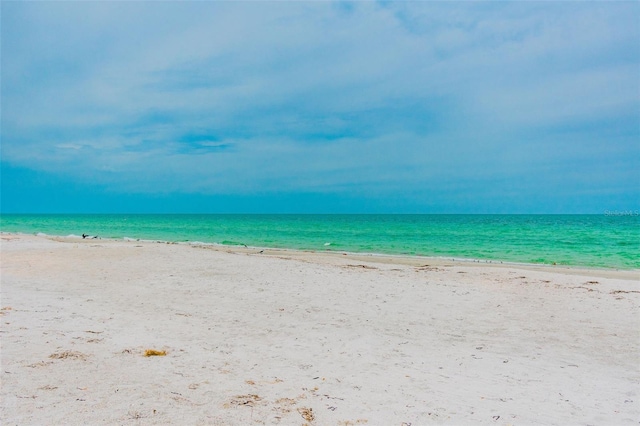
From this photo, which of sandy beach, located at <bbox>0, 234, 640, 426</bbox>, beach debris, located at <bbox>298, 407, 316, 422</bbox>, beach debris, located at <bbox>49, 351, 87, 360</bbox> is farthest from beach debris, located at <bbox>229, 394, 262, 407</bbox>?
beach debris, located at <bbox>49, 351, 87, 360</bbox>

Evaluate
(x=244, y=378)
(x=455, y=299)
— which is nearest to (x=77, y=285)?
(x=244, y=378)

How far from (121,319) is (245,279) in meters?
5.33

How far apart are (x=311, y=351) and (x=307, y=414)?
237 cm

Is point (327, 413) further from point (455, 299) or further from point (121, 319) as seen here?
point (455, 299)

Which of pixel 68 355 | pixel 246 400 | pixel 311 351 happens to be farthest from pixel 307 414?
pixel 68 355

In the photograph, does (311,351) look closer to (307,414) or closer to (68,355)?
(307,414)

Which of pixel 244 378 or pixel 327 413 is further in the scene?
pixel 244 378

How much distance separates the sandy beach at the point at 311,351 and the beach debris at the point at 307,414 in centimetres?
2

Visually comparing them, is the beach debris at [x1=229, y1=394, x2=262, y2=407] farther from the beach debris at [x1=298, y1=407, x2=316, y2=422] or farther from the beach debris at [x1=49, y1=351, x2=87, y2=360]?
the beach debris at [x1=49, y1=351, x2=87, y2=360]

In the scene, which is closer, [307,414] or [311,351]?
[307,414]

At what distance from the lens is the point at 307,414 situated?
4.54 m

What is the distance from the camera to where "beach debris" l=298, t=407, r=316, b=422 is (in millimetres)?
4450

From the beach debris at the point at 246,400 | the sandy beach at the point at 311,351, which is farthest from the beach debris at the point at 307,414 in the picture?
the beach debris at the point at 246,400

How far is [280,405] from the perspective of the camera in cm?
474
